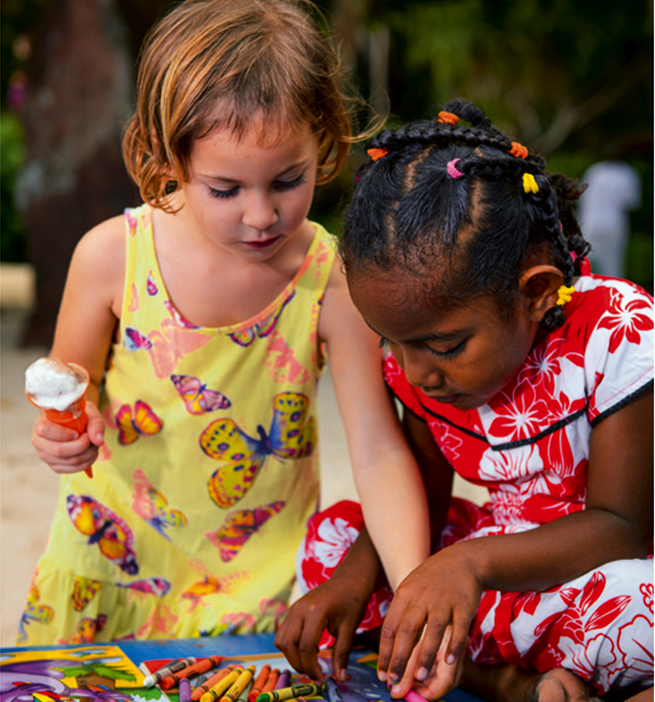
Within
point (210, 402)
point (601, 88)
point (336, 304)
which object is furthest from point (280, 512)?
point (601, 88)

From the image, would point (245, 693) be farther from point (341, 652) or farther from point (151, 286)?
point (151, 286)

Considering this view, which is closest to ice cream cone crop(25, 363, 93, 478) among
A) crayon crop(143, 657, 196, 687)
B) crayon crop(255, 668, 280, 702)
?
crayon crop(143, 657, 196, 687)

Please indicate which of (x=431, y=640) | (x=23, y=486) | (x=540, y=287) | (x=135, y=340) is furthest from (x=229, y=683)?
(x=23, y=486)

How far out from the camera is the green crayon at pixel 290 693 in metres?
1.49

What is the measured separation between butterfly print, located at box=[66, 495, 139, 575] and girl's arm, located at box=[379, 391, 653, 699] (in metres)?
0.84

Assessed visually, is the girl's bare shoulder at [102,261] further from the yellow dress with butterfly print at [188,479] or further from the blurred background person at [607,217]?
the blurred background person at [607,217]

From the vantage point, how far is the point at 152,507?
203 centimetres

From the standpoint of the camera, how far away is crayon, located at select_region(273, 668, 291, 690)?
159 centimetres

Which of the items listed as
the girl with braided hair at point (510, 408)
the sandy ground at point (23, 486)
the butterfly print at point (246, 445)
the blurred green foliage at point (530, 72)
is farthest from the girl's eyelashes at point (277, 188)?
the blurred green foliage at point (530, 72)

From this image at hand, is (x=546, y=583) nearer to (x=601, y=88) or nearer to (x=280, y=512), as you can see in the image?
(x=280, y=512)

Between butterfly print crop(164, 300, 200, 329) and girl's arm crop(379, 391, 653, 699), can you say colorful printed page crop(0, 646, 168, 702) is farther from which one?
butterfly print crop(164, 300, 200, 329)

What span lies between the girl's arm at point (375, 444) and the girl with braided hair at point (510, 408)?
0.01 metres

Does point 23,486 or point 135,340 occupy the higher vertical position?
point 135,340

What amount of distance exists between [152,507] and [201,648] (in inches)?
13.7
